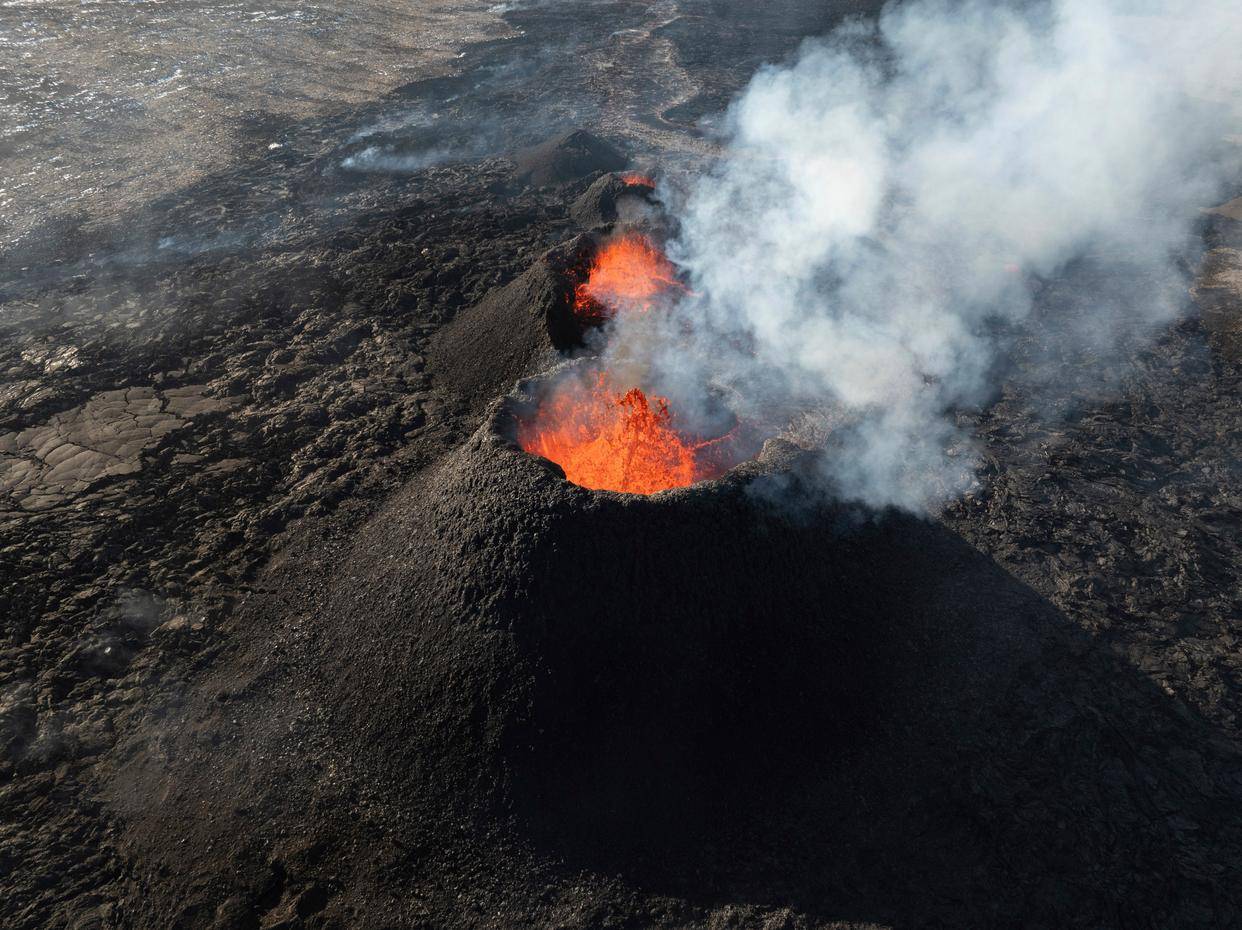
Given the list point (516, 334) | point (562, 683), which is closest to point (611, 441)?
point (562, 683)

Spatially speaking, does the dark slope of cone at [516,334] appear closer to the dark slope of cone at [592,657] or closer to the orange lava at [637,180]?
the dark slope of cone at [592,657]

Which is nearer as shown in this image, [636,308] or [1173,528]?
[1173,528]

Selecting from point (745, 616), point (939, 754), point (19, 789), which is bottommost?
point (19, 789)

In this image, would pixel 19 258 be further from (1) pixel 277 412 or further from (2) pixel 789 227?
(2) pixel 789 227

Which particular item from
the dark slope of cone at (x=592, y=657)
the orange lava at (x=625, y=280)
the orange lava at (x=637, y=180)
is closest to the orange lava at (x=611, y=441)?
the dark slope of cone at (x=592, y=657)

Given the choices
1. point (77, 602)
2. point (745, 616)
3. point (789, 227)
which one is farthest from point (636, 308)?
point (77, 602)

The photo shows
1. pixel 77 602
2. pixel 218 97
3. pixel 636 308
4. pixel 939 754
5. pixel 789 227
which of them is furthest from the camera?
pixel 218 97

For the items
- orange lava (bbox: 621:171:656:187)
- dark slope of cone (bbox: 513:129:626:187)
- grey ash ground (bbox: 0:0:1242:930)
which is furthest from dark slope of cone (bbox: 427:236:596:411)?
dark slope of cone (bbox: 513:129:626:187)
